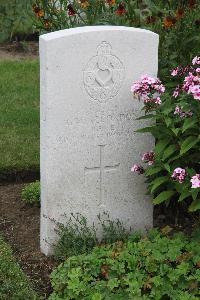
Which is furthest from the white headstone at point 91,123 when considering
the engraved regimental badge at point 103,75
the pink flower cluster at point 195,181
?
the pink flower cluster at point 195,181

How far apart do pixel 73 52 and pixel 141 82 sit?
1.52 feet

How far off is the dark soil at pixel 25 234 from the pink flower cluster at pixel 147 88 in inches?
47.6

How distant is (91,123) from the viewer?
199 inches

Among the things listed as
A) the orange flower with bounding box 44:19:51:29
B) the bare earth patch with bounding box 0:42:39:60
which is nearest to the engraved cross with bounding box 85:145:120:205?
the orange flower with bounding box 44:19:51:29

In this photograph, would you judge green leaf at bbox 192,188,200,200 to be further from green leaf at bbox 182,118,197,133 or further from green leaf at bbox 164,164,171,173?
green leaf at bbox 182,118,197,133

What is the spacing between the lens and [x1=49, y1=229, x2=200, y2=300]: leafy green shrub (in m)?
4.54

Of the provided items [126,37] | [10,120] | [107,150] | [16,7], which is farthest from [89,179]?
[10,120]

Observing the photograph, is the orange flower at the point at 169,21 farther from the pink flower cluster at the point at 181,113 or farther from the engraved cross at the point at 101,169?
the engraved cross at the point at 101,169

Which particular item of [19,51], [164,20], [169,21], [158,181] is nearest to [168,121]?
[158,181]

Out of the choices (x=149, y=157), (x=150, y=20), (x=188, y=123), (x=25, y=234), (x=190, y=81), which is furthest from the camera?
(x=150, y=20)

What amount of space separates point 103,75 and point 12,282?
1.40 m

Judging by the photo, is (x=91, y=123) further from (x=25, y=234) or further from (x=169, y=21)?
(x=169, y=21)

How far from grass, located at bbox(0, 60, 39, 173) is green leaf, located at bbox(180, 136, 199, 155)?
2106mm

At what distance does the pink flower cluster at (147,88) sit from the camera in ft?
16.2
